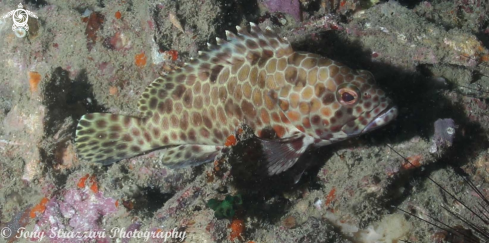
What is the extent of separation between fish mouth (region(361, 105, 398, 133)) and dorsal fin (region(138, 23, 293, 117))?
1.23 meters

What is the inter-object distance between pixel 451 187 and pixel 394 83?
149 cm

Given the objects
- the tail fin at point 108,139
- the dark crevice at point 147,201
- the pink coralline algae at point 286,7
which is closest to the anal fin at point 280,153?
the tail fin at point 108,139

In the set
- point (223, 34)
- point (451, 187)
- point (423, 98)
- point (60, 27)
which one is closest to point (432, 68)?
point (423, 98)

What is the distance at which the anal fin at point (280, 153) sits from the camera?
409cm

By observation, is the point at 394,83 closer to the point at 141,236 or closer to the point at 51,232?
the point at 141,236

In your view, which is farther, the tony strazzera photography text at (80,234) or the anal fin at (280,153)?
the tony strazzera photography text at (80,234)

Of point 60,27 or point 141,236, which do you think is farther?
point 60,27

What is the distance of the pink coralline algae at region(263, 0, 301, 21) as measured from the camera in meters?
5.76

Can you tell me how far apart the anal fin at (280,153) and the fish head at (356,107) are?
1.53ft

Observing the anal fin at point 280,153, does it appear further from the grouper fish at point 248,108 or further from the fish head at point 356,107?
the fish head at point 356,107

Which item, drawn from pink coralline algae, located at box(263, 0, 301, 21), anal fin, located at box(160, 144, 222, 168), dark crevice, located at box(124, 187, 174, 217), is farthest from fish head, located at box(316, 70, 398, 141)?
dark crevice, located at box(124, 187, 174, 217)

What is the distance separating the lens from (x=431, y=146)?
412 centimetres

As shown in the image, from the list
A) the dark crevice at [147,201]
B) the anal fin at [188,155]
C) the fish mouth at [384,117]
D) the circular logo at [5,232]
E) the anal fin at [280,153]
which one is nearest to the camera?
the fish mouth at [384,117]

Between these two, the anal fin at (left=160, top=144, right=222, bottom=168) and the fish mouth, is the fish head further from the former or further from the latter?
the anal fin at (left=160, top=144, right=222, bottom=168)
